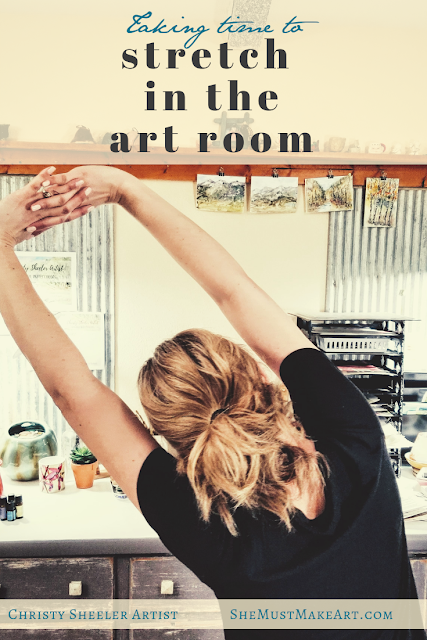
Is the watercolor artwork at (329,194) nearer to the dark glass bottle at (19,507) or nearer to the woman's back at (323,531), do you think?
the woman's back at (323,531)

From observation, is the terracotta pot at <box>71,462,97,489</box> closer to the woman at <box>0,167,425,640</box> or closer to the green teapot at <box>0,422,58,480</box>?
the green teapot at <box>0,422,58,480</box>

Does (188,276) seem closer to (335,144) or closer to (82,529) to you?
(335,144)

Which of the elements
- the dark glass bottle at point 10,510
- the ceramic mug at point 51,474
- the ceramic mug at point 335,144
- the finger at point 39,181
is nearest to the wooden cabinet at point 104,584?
the dark glass bottle at point 10,510

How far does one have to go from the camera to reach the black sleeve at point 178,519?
0.67 m

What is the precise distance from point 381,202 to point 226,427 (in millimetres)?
1225

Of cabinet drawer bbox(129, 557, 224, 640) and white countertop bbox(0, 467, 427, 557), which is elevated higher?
white countertop bbox(0, 467, 427, 557)

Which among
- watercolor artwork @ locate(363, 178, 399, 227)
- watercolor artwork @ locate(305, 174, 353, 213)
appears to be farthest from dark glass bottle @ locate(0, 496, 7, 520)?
watercolor artwork @ locate(363, 178, 399, 227)

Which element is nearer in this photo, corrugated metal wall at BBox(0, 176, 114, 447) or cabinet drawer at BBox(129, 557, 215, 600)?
cabinet drawer at BBox(129, 557, 215, 600)

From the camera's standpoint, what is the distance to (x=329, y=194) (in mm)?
1622

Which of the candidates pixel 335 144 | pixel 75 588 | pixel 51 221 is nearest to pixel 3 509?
pixel 75 588

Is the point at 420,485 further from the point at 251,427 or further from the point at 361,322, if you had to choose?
the point at 251,427

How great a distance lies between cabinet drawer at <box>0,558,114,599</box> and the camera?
1271 mm

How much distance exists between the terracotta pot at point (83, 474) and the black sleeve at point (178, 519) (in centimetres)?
92

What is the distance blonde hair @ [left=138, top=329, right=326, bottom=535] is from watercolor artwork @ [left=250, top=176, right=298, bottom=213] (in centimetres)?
83
